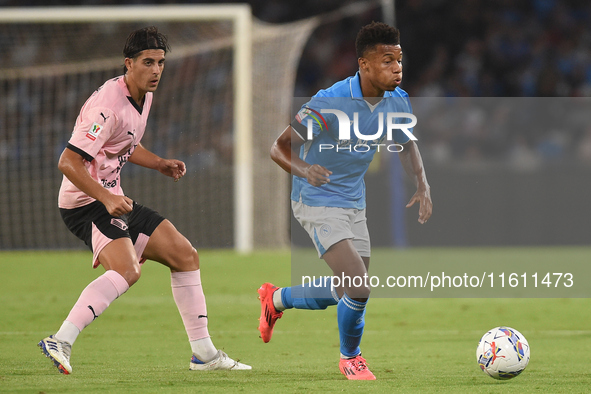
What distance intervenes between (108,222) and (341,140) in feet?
4.34

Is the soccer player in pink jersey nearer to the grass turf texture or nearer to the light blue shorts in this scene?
the grass turf texture

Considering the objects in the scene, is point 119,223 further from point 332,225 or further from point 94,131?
point 332,225

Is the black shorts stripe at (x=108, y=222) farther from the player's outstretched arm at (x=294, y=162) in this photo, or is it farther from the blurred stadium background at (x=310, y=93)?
the blurred stadium background at (x=310, y=93)

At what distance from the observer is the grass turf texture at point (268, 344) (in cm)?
436

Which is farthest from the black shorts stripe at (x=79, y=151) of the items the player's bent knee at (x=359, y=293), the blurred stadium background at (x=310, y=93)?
the blurred stadium background at (x=310, y=93)

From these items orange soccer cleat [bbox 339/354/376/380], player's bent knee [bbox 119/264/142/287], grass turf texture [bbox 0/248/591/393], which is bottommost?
grass turf texture [bbox 0/248/591/393]

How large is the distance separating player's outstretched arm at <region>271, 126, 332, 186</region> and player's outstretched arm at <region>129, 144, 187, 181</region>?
669 millimetres

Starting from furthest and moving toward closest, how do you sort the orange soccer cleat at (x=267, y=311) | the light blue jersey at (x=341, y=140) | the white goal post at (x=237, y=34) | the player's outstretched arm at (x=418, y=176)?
the white goal post at (x=237, y=34)
the orange soccer cleat at (x=267, y=311)
the player's outstretched arm at (x=418, y=176)
the light blue jersey at (x=341, y=140)

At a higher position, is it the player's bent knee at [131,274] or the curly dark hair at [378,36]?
the curly dark hair at [378,36]

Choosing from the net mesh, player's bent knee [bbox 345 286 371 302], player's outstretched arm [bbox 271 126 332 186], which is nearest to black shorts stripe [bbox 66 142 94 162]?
player's outstretched arm [bbox 271 126 332 186]

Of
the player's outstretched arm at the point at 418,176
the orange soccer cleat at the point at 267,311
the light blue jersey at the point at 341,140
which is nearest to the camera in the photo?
the light blue jersey at the point at 341,140

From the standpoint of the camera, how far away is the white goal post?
1229cm

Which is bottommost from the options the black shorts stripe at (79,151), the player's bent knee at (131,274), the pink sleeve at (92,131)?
the player's bent knee at (131,274)

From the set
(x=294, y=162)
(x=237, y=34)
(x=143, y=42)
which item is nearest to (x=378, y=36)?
(x=294, y=162)
